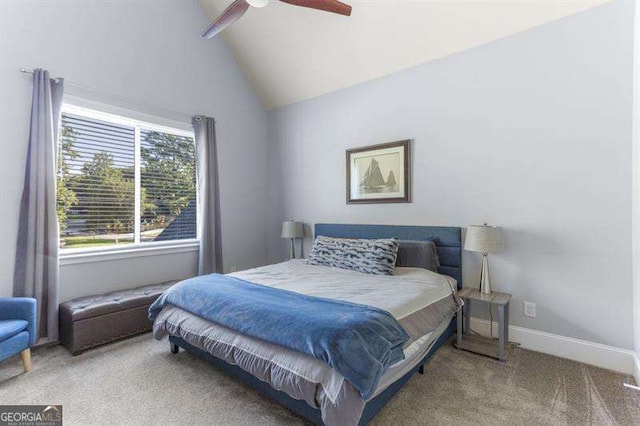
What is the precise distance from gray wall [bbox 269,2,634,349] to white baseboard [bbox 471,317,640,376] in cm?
6

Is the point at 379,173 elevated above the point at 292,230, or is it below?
above

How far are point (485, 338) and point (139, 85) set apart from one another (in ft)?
14.9

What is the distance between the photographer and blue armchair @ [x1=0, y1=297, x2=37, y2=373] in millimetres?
2205

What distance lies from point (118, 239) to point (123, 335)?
1.11 metres

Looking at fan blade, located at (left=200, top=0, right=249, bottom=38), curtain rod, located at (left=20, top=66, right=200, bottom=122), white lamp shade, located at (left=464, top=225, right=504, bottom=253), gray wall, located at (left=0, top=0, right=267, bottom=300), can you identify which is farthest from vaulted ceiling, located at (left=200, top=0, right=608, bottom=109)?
white lamp shade, located at (left=464, top=225, right=504, bottom=253)

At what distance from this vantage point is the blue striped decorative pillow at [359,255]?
2965 mm

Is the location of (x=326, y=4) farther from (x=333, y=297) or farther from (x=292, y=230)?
(x=292, y=230)

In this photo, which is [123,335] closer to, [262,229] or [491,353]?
[262,229]

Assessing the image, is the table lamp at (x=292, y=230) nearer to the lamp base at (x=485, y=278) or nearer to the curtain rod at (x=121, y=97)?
the curtain rod at (x=121, y=97)

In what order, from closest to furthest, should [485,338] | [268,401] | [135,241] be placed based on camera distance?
[268,401]
[485,338]
[135,241]

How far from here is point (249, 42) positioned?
416cm

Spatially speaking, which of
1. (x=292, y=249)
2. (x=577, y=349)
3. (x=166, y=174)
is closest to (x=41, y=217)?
(x=166, y=174)

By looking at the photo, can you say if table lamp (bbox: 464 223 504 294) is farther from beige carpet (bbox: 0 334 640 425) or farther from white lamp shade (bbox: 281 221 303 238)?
white lamp shade (bbox: 281 221 303 238)

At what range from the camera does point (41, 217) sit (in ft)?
8.83
